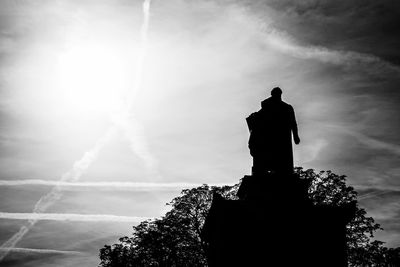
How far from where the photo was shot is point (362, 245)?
23266 millimetres

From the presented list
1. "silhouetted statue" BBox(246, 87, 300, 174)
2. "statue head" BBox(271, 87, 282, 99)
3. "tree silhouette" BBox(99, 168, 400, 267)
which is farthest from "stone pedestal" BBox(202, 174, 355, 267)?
"tree silhouette" BBox(99, 168, 400, 267)

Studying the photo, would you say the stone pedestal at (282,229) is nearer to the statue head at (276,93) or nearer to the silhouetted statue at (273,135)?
the silhouetted statue at (273,135)

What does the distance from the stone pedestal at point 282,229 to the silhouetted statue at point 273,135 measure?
0.51m

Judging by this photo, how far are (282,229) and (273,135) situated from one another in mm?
2256

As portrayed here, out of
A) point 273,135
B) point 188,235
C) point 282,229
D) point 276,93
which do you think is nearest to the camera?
point 282,229

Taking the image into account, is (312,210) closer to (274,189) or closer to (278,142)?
(274,189)

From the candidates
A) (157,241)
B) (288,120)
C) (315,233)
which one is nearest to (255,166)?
(288,120)

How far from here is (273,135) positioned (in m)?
7.10

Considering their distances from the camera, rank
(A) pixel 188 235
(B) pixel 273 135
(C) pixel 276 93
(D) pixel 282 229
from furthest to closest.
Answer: (A) pixel 188 235, (C) pixel 276 93, (B) pixel 273 135, (D) pixel 282 229

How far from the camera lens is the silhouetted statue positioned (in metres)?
6.91

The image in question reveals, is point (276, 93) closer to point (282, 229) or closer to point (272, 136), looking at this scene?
point (272, 136)

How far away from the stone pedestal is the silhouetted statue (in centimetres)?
51

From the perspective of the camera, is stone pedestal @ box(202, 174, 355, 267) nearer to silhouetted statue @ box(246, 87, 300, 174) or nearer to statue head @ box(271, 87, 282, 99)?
silhouetted statue @ box(246, 87, 300, 174)

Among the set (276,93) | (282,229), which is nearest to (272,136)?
(276,93)
